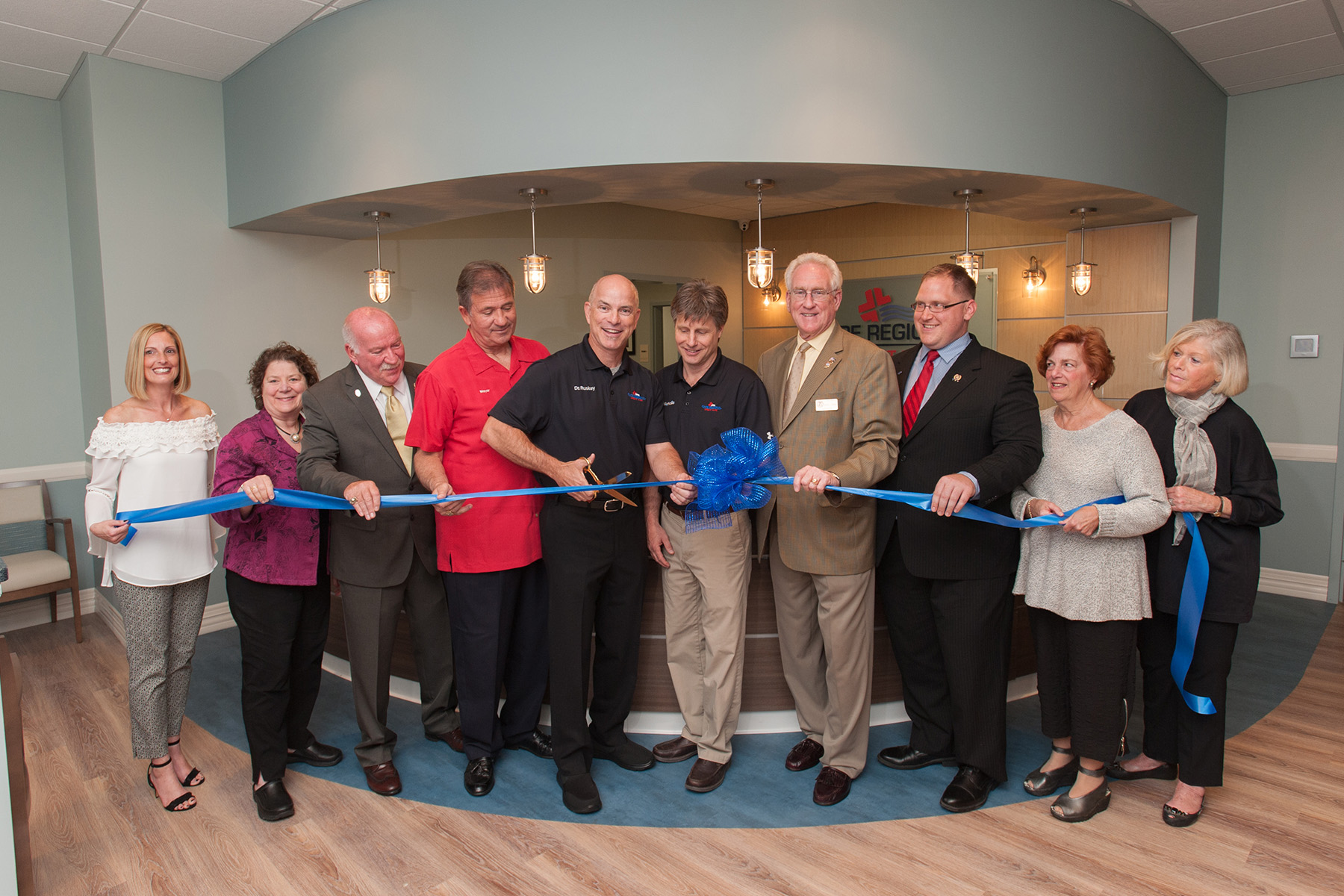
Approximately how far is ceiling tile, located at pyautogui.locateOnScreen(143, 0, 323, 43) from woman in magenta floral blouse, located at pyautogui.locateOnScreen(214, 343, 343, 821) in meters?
2.40

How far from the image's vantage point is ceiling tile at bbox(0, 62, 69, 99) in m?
4.84

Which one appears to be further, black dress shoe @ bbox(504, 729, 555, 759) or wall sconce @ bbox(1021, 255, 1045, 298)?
wall sconce @ bbox(1021, 255, 1045, 298)

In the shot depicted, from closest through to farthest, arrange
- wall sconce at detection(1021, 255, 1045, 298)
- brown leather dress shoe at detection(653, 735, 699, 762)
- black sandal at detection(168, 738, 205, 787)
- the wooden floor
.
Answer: the wooden floor, black sandal at detection(168, 738, 205, 787), brown leather dress shoe at detection(653, 735, 699, 762), wall sconce at detection(1021, 255, 1045, 298)

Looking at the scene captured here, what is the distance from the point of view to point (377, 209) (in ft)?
15.9

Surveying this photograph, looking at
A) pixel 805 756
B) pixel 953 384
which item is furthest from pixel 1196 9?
pixel 805 756

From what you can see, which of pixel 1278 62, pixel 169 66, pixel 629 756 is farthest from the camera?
pixel 1278 62

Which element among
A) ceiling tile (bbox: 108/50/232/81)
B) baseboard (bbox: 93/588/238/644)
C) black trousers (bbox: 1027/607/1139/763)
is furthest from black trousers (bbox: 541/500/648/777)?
ceiling tile (bbox: 108/50/232/81)

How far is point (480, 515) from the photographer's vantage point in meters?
3.01

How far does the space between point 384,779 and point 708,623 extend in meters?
1.39

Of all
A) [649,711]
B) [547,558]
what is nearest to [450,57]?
[547,558]

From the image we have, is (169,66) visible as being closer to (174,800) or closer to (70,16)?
(70,16)

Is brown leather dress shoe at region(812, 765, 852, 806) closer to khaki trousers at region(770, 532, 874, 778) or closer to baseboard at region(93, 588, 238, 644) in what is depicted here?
khaki trousers at region(770, 532, 874, 778)

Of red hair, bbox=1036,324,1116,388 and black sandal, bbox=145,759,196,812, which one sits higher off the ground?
red hair, bbox=1036,324,1116,388

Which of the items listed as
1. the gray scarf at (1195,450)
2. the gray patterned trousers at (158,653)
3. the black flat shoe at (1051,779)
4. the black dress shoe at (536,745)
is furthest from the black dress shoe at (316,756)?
the gray scarf at (1195,450)
